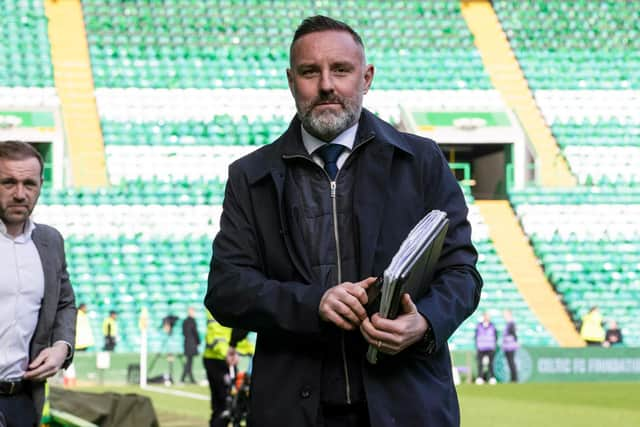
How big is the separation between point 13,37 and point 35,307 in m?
26.0

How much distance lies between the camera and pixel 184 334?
922 inches

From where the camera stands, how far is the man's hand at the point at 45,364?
15.2 feet

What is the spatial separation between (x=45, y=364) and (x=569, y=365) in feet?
68.0

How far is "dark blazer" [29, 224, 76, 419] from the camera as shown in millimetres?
4695

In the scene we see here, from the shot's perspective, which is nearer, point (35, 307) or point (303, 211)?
point (303, 211)

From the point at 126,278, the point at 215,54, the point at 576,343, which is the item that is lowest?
the point at 576,343

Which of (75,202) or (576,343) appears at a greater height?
(75,202)

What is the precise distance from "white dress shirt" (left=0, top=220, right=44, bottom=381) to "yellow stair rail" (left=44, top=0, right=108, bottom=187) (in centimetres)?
2281

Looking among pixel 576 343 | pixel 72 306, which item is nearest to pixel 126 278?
pixel 576 343

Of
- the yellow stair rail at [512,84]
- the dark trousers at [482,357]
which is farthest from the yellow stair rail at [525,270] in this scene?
the dark trousers at [482,357]

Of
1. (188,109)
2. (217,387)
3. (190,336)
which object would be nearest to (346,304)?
(217,387)

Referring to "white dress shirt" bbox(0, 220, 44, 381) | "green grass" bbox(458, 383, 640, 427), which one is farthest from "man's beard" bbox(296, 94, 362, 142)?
"green grass" bbox(458, 383, 640, 427)

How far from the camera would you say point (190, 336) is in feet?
76.6

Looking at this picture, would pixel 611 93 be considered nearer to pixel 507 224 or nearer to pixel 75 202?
pixel 507 224
